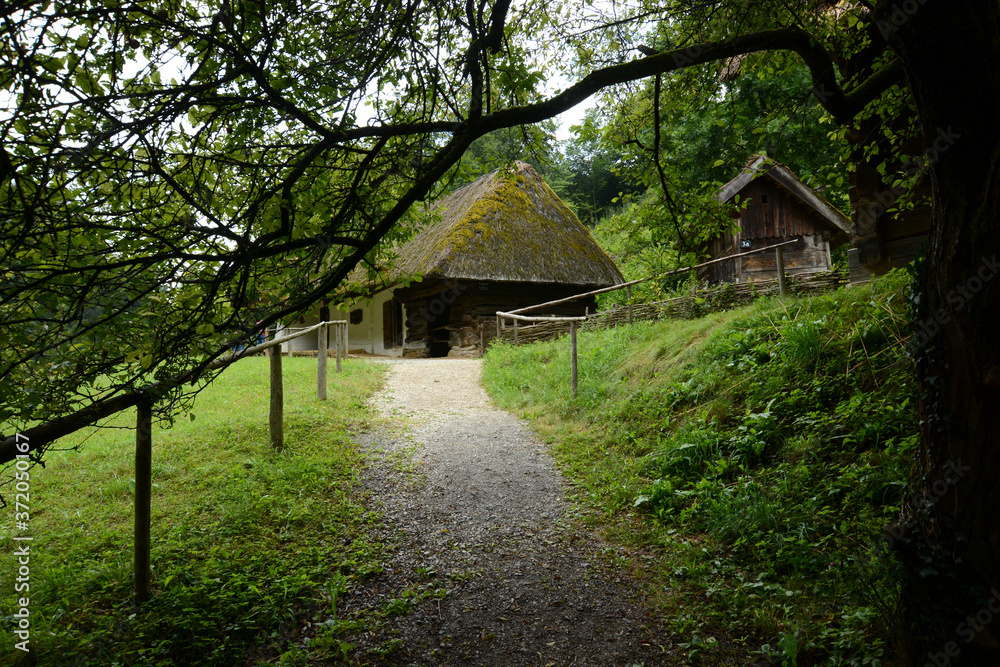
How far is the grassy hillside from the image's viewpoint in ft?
9.61

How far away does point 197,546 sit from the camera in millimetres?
4082

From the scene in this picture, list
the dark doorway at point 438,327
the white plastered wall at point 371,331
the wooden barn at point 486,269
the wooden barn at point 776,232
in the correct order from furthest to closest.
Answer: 1. the white plastered wall at point 371,331
2. the dark doorway at point 438,327
3. the wooden barn at point 486,269
4. the wooden barn at point 776,232

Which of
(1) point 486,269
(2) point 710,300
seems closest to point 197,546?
(2) point 710,300

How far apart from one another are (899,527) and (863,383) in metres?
2.41

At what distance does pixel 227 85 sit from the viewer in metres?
2.57

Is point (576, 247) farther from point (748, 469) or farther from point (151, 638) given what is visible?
point (151, 638)

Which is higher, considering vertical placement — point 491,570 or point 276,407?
point 276,407

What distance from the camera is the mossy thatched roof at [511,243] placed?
46.8 ft
